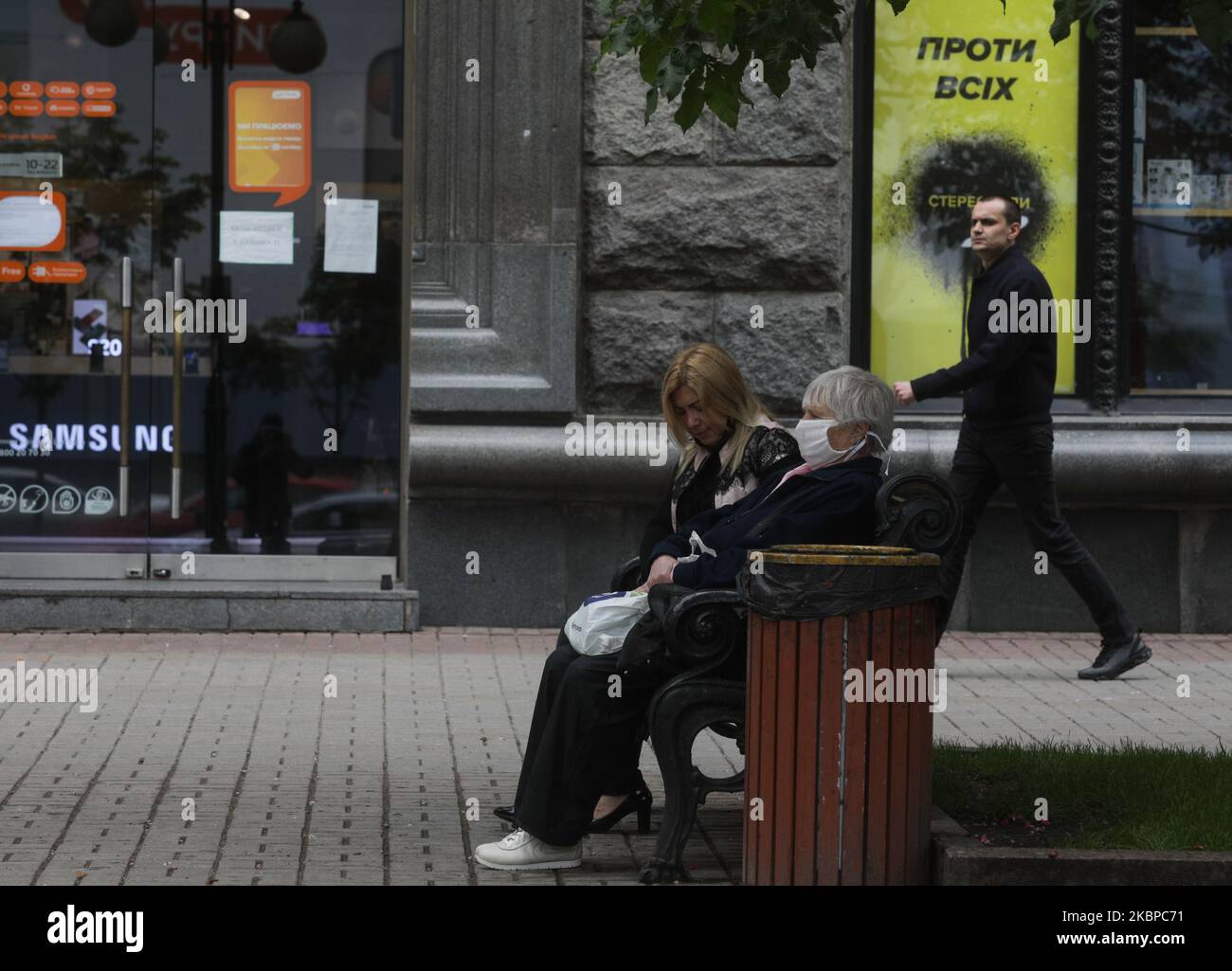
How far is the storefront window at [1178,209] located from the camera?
33.1ft

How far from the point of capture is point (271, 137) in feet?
32.8

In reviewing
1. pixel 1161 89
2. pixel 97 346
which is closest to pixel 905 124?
pixel 1161 89

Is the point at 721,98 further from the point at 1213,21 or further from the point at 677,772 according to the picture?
the point at 677,772

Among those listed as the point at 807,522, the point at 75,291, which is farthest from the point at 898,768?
the point at 75,291

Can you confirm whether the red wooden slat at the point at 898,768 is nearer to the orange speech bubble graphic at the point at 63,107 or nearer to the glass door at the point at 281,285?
the glass door at the point at 281,285

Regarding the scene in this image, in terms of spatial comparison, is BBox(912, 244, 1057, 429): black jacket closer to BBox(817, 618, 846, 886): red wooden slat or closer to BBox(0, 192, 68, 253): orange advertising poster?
BBox(817, 618, 846, 886): red wooden slat

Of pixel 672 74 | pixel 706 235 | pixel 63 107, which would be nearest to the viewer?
pixel 672 74

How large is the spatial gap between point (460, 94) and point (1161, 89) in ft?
12.3

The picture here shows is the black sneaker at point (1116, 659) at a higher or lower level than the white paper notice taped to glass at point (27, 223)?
lower

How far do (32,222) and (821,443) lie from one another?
606cm

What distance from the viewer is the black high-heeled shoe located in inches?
221

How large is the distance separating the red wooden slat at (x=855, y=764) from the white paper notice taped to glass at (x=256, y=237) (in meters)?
5.97

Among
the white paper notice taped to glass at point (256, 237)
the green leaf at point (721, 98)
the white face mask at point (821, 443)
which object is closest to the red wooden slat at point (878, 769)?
the white face mask at point (821, 443)

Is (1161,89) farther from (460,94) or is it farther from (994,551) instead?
(460,94)
